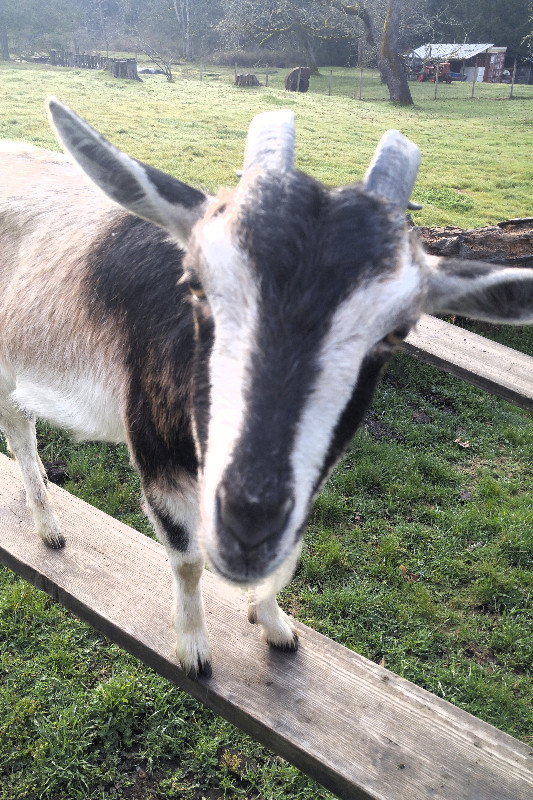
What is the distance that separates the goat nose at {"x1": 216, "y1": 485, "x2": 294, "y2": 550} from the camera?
4.39ft

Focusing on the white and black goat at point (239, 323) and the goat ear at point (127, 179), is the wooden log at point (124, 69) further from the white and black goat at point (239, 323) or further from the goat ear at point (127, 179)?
the goat ear at point (127, 179)

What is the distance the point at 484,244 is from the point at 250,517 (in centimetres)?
565

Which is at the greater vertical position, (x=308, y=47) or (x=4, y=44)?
(x=308, y=47)

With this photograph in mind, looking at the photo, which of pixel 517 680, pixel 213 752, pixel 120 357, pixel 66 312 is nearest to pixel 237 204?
pixel 120 357

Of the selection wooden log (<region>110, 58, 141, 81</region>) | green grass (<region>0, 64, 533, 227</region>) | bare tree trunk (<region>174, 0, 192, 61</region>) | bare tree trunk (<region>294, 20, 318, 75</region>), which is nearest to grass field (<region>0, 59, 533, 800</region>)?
green grass (<region>0, 64, 533, 227</region>)

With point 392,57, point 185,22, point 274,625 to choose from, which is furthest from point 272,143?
point 185,22

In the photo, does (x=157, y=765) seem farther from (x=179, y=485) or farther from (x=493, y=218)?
(x=493, y=218)

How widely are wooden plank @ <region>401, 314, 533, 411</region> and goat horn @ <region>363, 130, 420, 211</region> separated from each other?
9.18 feet

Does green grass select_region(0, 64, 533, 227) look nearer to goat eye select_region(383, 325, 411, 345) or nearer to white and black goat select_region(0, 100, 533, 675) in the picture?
white and black goat select_region(0, 100, 533, 675)

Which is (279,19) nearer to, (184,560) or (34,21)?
(34,21)

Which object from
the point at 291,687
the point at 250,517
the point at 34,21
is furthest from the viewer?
the point at 34,21

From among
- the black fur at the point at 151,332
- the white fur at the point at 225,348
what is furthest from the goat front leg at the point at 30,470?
the white fur at the point at 225,348

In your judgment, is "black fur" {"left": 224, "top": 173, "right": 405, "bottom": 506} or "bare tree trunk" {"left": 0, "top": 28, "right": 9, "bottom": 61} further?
"bare tree trunk" {"left": 0, "top": 28, "right": 9, "bottom": 61}

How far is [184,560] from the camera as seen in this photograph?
2.39 meters
